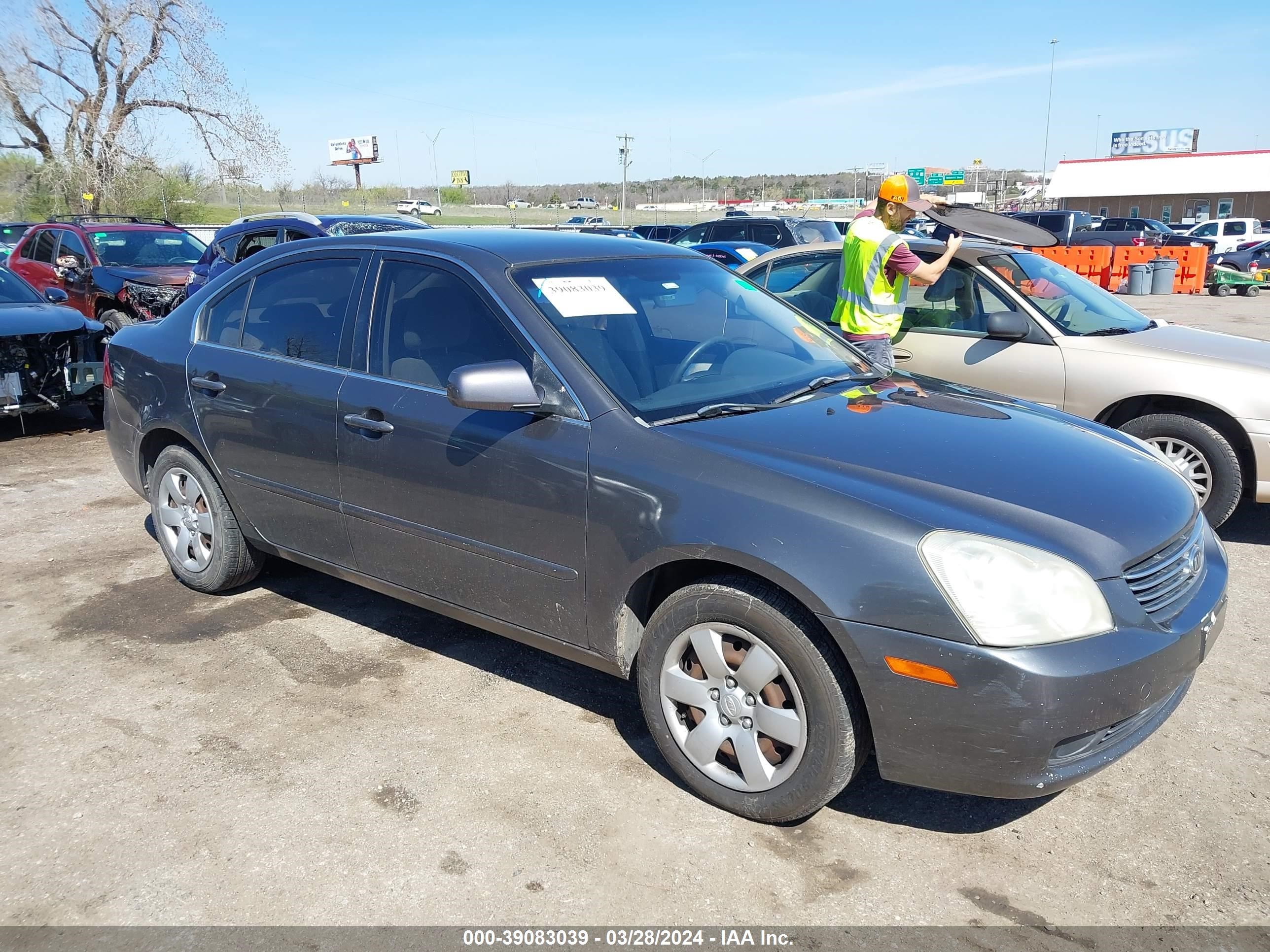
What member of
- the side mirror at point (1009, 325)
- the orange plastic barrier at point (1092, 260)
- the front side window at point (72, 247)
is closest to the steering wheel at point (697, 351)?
the side mirror at point (1009, 325)

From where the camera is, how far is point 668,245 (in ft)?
14.9

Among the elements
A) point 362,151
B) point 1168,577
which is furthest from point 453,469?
point 362,151

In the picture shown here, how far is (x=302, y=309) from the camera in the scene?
4.27m

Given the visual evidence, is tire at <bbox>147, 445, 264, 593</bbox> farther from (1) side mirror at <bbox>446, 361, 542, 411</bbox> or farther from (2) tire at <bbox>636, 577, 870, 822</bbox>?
(2) tire at <bbox>636, 577, 870, 822</bbox>

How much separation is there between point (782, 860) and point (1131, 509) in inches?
57.8

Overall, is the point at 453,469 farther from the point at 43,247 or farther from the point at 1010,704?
the point at 43,247

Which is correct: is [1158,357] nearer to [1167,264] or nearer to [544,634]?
[544,634]

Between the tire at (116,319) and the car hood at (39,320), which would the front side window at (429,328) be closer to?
the car hood at (39,320)

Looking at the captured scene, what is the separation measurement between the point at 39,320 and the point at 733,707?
25.0 feet

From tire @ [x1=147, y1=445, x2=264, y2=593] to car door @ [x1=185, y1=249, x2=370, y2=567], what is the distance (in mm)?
205

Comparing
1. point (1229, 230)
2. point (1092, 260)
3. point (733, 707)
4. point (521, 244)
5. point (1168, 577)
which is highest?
point (521, 244)

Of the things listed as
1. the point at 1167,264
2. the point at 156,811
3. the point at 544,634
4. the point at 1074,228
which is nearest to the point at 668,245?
the point at 544,634

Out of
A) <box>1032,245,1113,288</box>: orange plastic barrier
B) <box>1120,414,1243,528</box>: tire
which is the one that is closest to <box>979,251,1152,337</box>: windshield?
<box>1120,414,1243,528</box>: tire

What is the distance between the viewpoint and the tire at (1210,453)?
554 cm
